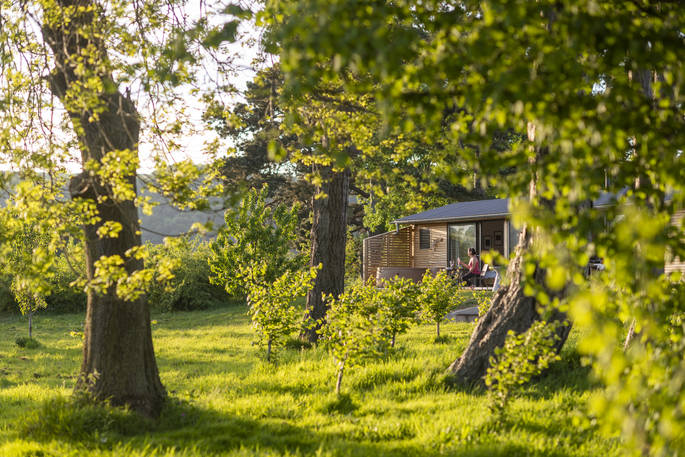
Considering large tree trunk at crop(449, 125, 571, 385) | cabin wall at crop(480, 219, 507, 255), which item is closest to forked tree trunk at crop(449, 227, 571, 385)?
large tree trunk at crop(449, 125, 571, 385)

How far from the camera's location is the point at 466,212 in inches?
876

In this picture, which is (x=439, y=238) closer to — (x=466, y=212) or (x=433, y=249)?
(x=433, y=249)

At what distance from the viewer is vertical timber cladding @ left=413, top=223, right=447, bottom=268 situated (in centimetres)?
2466

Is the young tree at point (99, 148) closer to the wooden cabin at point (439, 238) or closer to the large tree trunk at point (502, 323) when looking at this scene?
the large tree trunk at point (502, 323)

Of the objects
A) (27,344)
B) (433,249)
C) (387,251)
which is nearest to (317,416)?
(27,344)

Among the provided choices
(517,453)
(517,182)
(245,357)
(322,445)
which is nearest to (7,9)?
(322,445)

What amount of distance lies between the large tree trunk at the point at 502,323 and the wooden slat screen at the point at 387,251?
17.9 meters

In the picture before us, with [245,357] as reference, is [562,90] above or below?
above

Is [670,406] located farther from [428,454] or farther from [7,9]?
[7,9]

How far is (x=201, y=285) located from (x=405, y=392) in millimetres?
19134

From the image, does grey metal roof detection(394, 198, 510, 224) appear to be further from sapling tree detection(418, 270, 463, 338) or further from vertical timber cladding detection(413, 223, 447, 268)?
sapling tree detection(418, 270, 463, 338)

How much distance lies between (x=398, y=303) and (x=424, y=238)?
727 inches

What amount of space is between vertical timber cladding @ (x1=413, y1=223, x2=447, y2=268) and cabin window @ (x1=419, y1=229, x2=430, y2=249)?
0.12 meters

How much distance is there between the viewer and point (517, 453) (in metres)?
4.67
